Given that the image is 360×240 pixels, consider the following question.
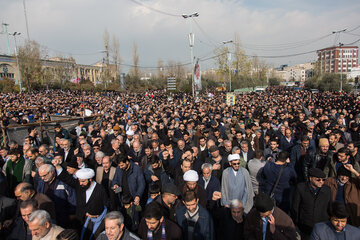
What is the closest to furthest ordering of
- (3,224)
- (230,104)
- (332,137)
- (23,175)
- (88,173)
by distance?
1. (3,224)
2. (88,173)
3. (23,175)
4. (332,137)
5. (230,104)

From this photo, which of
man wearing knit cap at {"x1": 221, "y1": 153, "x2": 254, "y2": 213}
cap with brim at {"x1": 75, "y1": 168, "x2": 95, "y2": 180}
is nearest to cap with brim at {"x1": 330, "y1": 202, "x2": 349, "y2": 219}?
man wearing knit cap at {"x1": 221, "y1": 153, "x2": 254, "y2": 213}

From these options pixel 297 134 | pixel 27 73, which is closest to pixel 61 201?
pixel 297 134

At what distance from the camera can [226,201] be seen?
4016 millimetres

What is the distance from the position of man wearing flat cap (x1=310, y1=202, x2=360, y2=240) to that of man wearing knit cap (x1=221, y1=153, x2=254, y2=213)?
1452 mm

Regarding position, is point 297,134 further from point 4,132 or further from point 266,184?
point 4,132

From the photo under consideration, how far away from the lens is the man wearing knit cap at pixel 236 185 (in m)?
4.01

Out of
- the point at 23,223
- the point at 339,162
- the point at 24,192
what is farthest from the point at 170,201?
the point at 339,162

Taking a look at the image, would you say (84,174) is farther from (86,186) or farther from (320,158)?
(320,158)

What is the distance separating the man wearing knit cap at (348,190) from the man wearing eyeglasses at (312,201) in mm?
415

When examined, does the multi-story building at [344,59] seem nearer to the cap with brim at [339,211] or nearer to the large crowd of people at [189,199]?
the large crowd of people at [189,199]

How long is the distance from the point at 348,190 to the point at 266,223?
65.1 inches

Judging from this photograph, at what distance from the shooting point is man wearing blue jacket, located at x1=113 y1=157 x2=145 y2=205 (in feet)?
14.3

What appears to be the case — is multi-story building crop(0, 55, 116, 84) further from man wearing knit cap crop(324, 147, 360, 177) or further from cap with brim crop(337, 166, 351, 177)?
cap with brim crop(337, 166, 351, 177)

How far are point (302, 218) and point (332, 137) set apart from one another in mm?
2978
